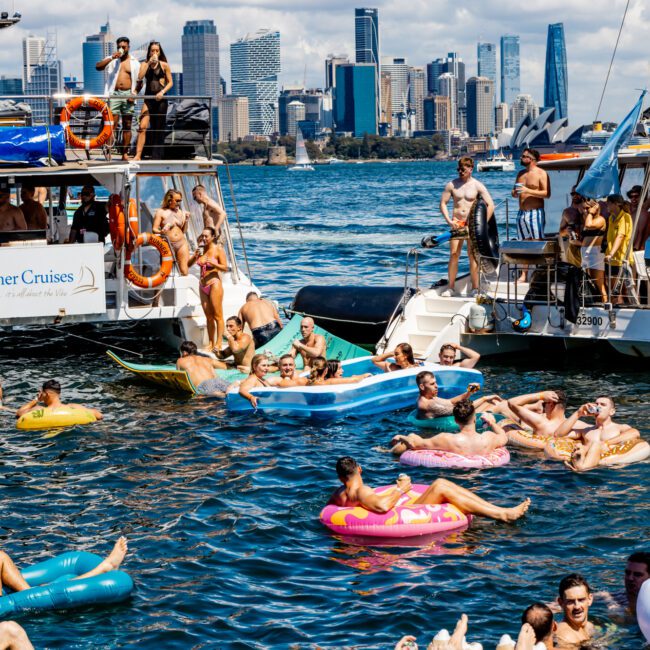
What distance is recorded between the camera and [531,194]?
19.5 meters

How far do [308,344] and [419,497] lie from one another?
20.7ft

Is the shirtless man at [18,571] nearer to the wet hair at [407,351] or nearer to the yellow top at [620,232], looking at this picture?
the wet hair at [407,351]

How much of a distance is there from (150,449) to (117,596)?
503 centimetres

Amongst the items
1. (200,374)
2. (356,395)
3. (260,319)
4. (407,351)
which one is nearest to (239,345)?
(200,374)

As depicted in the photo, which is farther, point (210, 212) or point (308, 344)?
point (210, 212)

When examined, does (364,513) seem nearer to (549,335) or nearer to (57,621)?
(57,621)

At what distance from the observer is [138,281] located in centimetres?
Result: 1925

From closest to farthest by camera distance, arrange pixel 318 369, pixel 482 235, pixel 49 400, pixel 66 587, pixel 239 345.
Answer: pixel 66 587 < pixel 49 400 < pixel 318 369 < pixel 239 345 < pixel 482 235

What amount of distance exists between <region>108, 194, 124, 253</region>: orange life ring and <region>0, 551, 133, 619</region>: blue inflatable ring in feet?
31.0

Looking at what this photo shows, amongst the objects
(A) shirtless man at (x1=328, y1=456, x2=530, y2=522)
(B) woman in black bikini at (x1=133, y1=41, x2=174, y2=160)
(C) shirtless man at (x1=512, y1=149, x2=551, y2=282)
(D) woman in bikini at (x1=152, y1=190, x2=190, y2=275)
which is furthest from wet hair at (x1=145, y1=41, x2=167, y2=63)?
(A) shirtless man at (x1=328, y1=456, x2=530, y2=522)

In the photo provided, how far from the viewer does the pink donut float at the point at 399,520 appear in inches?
452

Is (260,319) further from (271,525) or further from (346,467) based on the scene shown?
(346,467)

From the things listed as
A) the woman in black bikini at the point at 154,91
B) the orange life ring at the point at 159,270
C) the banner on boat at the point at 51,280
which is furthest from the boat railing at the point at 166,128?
the banner on boat at the point at 51,280

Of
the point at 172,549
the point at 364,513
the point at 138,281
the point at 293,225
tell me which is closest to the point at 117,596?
the point at 172,549
